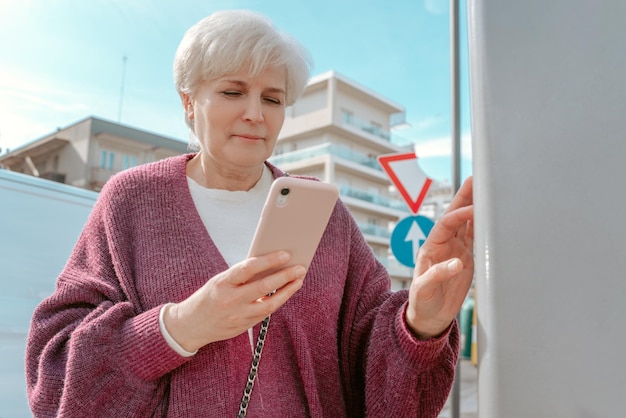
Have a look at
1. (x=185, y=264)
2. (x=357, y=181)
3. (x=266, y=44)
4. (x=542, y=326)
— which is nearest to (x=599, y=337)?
(x=542, y=326)

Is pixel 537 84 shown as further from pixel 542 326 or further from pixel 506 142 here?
pixel 542 326

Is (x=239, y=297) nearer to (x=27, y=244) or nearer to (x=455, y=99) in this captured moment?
(x=27, y=244)

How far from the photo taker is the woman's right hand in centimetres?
94

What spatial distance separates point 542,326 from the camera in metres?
0.53

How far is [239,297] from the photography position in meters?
0.95

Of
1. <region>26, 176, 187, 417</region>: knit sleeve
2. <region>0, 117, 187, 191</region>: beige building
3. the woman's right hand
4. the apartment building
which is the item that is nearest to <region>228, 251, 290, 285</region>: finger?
the woman's right hand

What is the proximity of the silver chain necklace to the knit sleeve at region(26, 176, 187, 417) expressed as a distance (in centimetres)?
17

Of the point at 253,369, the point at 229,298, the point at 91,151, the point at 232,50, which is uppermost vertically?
the point at 91,151

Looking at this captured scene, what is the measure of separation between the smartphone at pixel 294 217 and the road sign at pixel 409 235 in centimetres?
454

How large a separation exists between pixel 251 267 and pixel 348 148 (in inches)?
1660

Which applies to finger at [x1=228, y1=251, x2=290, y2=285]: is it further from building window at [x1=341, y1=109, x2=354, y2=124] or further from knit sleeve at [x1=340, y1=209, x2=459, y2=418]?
building window at [x1=341, y1=109, x2=354, y2=124]

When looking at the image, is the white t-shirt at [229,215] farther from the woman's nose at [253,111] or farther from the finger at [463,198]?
the finger at [463,198]

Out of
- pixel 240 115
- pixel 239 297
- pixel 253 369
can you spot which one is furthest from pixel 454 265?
pixel 240 115

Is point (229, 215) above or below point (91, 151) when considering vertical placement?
below
